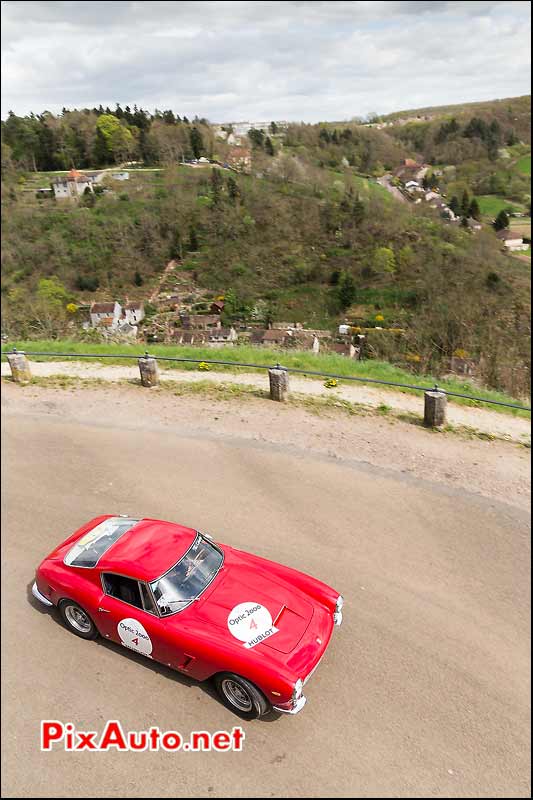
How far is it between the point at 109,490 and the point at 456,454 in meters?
7.12

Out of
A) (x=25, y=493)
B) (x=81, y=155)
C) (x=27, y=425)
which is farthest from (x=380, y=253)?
(x=25, y=493)

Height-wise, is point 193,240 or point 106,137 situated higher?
point 106,137

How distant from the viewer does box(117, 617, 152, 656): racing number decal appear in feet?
16.0

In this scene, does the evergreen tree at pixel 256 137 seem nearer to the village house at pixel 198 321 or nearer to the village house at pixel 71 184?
the village house at pixel 71 184

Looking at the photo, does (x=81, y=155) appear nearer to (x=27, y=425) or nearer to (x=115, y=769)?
(x=27, y=425)

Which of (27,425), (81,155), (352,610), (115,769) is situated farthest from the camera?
(81,155)

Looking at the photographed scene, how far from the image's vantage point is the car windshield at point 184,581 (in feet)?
15.7

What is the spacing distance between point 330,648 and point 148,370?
31.3ft

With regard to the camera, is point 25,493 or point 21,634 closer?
point 21,634

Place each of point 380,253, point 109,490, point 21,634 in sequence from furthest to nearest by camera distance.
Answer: point 380,253, point 109,490, point 21,634

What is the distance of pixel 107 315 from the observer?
1831 centimetres

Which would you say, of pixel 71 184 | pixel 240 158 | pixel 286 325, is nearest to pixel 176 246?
pixel 71 184

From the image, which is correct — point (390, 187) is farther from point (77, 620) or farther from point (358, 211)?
point (77, 620)

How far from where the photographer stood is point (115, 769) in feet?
14.0
